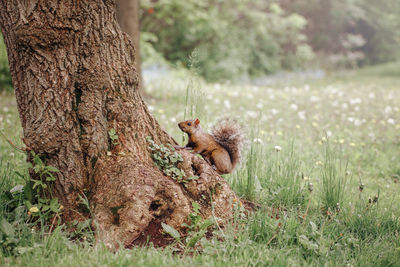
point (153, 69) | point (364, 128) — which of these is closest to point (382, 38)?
point (153, 69)

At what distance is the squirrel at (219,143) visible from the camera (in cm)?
301

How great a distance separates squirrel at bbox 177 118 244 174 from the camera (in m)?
3.01

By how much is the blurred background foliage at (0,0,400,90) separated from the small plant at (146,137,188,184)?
725cm

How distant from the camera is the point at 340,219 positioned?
2.90m

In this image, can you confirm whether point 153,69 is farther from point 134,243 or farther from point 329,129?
point 134,243

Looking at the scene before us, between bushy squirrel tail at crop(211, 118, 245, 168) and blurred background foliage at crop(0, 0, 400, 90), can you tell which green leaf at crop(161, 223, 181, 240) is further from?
blurred background foliage at crop(0, 0, 400, 90)

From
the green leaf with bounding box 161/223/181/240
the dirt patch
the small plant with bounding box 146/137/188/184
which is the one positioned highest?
the small plant with bounding box 146/137/188/184

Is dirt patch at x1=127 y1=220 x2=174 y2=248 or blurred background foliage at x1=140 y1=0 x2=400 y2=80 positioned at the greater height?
blurred background foliage at x1=140 y1=0 x2=400 y2=80

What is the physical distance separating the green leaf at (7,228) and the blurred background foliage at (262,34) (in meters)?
7.32

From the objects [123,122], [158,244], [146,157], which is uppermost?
[123,122]

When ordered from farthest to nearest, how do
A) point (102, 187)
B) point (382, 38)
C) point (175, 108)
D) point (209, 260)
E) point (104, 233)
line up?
point (382, 38)
point (175, 108)
point (102, 187)
point (104, 233)
point (209, 260)

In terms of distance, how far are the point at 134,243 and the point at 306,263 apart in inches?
43.5

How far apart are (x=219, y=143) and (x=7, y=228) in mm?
1738

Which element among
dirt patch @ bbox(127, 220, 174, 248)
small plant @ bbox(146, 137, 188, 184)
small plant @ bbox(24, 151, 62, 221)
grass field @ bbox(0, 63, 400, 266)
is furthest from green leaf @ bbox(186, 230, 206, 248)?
small plant @ bbox(24, 151, 62, 221)
